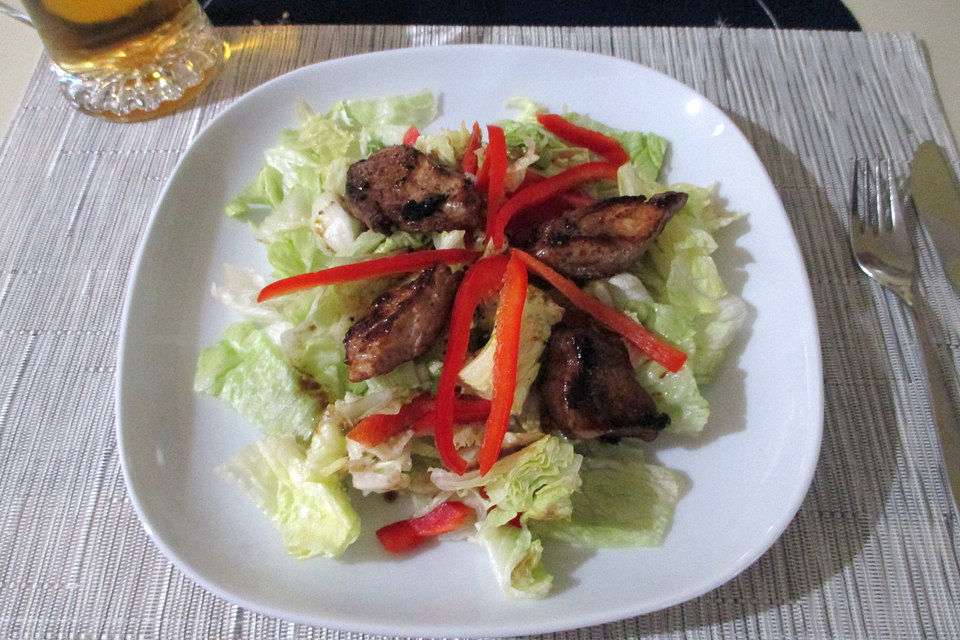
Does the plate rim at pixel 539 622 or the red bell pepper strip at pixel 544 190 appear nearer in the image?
the plate rim at pixel 539 622

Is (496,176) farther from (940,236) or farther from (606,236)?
(940,236)

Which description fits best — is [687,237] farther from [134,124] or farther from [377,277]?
[134,124]

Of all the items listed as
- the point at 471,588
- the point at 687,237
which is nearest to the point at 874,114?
the point at 687,237

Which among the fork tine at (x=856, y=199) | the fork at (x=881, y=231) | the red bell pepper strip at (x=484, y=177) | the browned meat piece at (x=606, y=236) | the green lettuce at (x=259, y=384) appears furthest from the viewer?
the fork tine at (x=856, y=199)

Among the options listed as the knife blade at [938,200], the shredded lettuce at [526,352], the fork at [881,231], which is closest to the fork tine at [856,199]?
the fork at [881,231]

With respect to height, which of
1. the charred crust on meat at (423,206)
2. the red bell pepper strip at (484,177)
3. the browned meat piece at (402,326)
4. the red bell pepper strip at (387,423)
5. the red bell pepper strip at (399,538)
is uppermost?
the red bell pepper strip at (484,177)

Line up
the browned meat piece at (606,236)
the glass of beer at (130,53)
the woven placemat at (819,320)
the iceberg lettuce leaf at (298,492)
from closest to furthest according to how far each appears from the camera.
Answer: the iceberg lettuce leaf at (298,492)
the woven placemat at (819,320)
the browned meat piece at (606,236)
the glass of beer at (130,53)

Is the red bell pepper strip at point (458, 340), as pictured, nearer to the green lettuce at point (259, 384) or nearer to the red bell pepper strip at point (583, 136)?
A: the green lettuce at point (259, 384)
